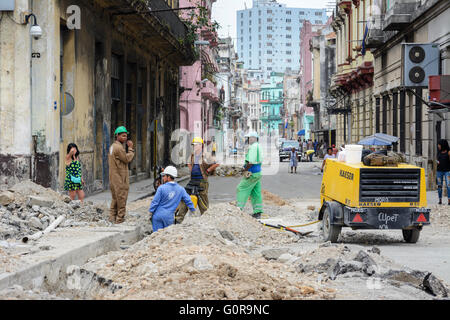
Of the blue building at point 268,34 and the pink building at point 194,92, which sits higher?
the blue building at point 268,34

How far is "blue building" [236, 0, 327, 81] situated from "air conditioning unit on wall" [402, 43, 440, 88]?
15575cm

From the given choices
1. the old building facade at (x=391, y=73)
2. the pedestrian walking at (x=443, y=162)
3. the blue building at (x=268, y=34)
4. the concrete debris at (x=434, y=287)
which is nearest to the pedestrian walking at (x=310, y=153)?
the old building facade at (x=391, y=73)

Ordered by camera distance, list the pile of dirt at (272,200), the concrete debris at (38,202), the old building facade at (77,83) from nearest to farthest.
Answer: the concrete debris at (38,202) < the old building facade at (77,83) < the pile of dirt at (272,200)

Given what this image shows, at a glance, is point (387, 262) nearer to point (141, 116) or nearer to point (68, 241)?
point (68, 241)

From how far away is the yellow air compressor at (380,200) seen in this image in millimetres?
10406

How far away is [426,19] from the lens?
21.8 meters

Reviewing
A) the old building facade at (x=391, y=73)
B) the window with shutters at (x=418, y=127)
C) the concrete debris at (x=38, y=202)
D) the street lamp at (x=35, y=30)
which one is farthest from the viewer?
the window with shutters at (x=418, y=127)

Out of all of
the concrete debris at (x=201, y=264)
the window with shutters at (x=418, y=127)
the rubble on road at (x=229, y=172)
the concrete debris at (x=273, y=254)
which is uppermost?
the window with shutters at (x=418, y=127)

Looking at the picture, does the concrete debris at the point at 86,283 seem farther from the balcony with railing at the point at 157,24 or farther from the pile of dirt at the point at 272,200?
the balcony with railing at the point at 157,24

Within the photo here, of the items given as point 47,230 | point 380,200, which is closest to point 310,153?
point 380,200

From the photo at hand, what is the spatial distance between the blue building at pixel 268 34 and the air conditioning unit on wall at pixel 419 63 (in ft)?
511

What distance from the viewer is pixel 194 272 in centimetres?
640
